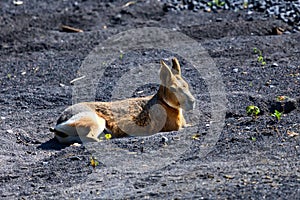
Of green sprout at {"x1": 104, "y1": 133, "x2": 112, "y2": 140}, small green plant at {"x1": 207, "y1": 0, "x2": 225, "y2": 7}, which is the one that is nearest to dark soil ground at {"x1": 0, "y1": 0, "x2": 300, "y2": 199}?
small green plant at {"x1": 207, "y1": 0, "x2": 225, "y2": 7}

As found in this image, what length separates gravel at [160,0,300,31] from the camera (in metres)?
14.0

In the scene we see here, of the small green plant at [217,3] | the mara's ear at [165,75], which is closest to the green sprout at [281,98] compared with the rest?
the mara's ear at [165,75]

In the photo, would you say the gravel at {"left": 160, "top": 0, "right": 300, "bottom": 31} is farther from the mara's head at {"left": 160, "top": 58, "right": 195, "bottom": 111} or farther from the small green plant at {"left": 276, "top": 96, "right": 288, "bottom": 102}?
the mara's head at {"left": 160, "top": 58, "right": 195, "bottom": 111}

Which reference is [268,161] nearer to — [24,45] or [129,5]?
[24,45]

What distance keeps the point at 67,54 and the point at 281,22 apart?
4055 mm

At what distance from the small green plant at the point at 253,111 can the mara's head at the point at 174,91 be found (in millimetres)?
722

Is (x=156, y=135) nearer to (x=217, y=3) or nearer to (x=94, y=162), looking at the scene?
(x=94, y=162)

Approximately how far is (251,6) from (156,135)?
21.1 feet

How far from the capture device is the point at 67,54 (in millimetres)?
13562

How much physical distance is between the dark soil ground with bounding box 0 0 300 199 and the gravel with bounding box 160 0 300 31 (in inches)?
8.0

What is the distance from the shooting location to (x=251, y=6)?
14.8 metres

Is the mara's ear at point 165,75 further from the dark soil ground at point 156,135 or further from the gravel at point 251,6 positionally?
the gravel at point 251,6

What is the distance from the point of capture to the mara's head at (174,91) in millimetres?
9555

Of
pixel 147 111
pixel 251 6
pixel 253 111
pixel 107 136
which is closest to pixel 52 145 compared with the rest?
pixel 107 136
